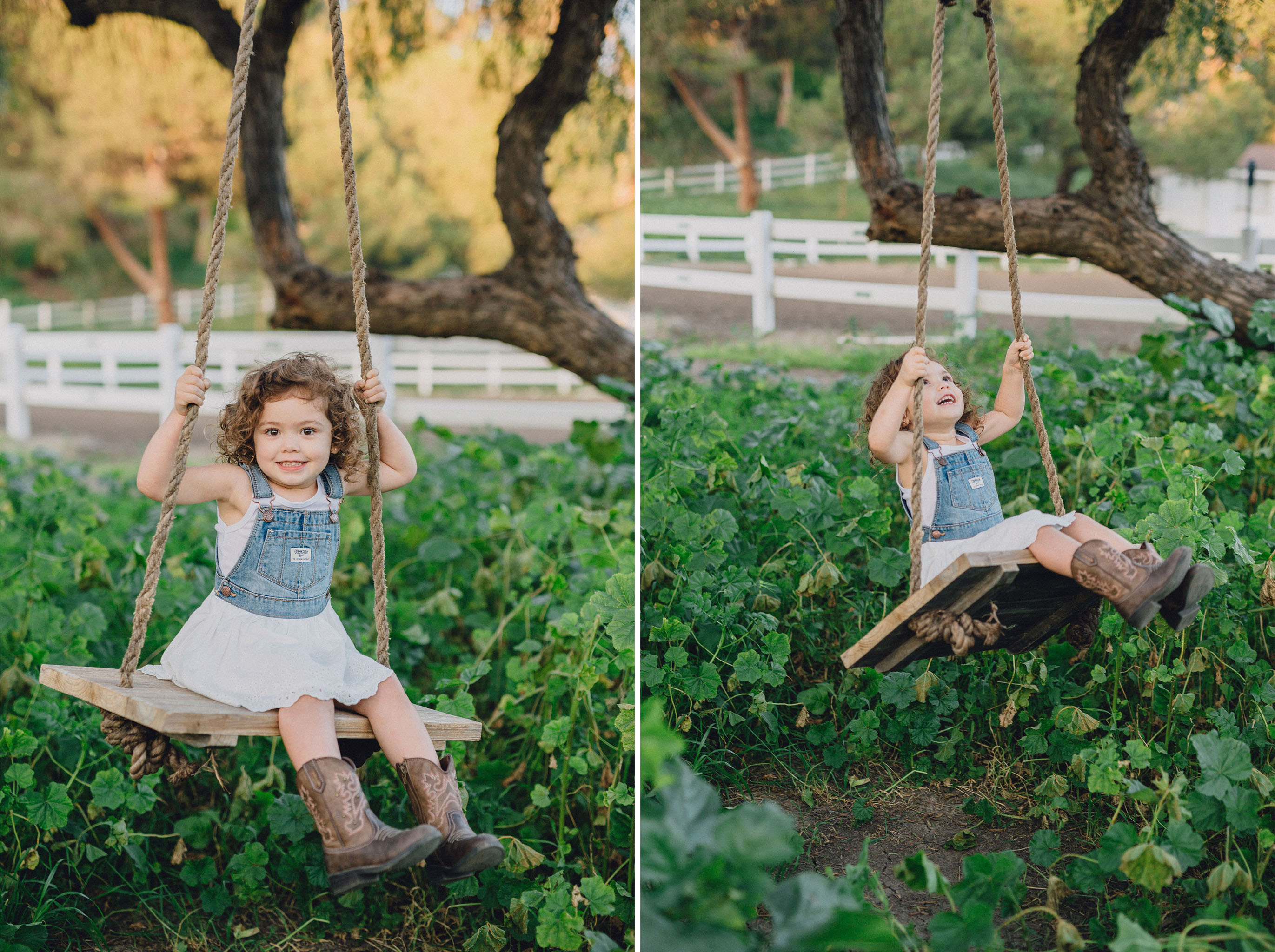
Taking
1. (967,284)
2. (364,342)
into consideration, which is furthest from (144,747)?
(967,284)

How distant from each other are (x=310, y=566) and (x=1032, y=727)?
181cm

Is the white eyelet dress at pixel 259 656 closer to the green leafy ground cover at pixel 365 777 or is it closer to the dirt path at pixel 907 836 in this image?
the green leafy ground cover at pixel 365 777

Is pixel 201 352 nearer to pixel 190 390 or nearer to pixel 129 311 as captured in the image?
pixel 190 390

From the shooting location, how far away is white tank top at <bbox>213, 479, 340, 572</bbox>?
6.70ft

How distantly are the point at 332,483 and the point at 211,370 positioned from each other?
10.4 m

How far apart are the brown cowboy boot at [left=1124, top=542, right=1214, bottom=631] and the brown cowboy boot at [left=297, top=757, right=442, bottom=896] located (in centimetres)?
141

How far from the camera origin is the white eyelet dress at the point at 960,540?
2.25 m

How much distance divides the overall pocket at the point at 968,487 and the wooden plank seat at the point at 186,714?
1.11 m

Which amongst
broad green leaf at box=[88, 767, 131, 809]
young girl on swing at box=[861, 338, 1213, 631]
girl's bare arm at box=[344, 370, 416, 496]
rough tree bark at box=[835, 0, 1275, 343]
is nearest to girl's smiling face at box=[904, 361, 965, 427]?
young girl on swing at box=[861, 338, 1213, 631]

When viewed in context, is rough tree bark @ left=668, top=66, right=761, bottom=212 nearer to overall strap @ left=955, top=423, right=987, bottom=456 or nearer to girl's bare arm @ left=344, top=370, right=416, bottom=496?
overall strap @ left=955, top=423, right=987, bottom=456

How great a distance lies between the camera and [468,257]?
20.7 m

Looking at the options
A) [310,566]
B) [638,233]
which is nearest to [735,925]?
[310,566]

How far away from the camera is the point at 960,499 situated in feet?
7.84

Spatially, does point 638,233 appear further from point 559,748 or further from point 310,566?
point 559,748
